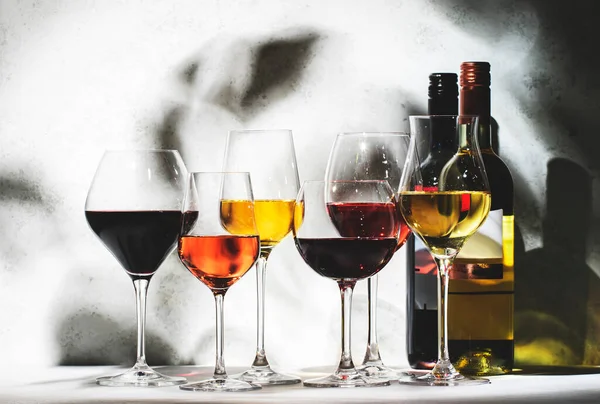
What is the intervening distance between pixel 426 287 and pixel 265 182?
11.1 inches

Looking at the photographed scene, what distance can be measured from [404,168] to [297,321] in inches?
14.4

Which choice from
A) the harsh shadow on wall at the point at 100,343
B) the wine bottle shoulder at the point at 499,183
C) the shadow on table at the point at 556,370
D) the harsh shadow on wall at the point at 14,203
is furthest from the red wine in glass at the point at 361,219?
the harsh shadow on wall at the point at 14,203

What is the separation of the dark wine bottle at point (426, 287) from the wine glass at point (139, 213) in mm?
352

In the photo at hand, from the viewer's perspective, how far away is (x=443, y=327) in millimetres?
1286

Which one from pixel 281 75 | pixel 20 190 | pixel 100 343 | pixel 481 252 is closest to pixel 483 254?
pixel 481 252

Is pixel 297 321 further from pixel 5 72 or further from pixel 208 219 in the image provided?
pixel 5 72

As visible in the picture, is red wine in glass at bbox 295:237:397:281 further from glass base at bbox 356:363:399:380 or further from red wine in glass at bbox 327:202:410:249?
glass base at bbox 356:363:399:380

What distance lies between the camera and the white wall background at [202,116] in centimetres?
157

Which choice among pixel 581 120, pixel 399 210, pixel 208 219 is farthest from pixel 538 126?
pixel 208 219

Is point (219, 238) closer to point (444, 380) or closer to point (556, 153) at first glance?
point (444, 380)

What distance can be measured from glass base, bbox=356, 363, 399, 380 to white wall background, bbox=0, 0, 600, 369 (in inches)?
6.5

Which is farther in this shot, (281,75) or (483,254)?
(281,75)

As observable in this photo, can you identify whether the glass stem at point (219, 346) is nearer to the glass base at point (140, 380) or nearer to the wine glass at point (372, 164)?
the glass base at point (140, 380)

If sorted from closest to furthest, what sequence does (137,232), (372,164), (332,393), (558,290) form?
(332,393), (137,232), (372,164), (558,290)
